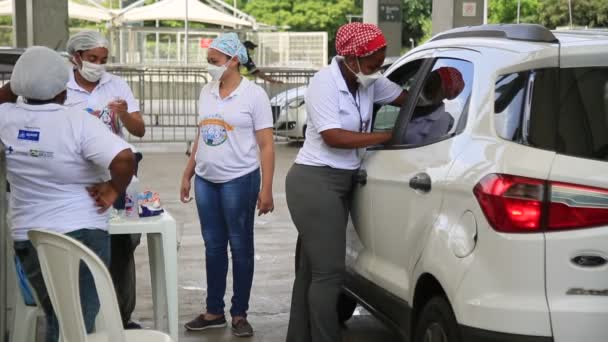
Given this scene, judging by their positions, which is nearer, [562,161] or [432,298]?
[562,161]

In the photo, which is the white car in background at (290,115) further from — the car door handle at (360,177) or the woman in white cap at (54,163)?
the woman in white cap at (54,163)

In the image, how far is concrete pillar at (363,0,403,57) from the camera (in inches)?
754

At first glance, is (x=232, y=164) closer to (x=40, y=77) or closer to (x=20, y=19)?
(x=40, y=77)

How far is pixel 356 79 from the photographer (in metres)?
5.16

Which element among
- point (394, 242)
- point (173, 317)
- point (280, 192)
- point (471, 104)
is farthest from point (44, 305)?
point (280, 192)

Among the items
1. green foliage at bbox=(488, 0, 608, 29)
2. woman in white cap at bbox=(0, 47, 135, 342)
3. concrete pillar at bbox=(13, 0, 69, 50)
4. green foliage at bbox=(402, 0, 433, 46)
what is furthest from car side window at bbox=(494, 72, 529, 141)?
green foliage at bbox=(402, 0, 433, 46)

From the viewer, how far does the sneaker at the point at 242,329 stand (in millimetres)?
6210

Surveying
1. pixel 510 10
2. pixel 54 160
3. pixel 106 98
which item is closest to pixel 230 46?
pixel 106 98

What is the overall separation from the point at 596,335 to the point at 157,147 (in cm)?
1504

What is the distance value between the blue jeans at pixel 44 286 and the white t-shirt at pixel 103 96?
154 centimetres

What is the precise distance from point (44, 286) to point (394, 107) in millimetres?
2303

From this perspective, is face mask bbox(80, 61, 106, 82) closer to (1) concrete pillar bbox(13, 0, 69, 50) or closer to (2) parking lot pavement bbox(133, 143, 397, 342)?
(2) parking lot pavement bbox(133, 143, 397, 342)

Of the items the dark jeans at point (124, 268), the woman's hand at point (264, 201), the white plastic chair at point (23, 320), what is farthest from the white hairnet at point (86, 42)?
the white plastic chair at point (23, 320)

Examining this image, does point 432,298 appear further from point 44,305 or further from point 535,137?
point 44,305
